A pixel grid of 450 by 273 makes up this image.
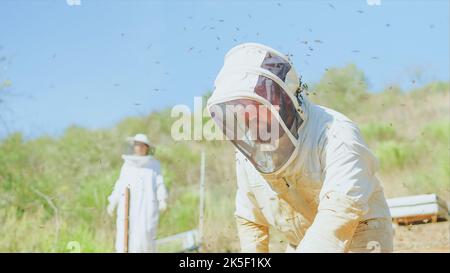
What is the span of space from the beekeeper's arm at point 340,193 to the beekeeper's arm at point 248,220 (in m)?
0.54

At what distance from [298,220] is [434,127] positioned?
13351 millimetres

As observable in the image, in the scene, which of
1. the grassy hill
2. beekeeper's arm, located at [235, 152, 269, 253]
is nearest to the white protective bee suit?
the grassy hill

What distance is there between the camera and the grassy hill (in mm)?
10328

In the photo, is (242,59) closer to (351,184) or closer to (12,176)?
(351,184)

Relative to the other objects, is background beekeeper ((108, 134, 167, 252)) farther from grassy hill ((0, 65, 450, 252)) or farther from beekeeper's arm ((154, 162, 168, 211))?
grassy hill ((0, 65, 450, 252))

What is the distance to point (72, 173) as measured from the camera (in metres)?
13.9

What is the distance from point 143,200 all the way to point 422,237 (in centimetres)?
427

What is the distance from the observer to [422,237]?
10.0 meters

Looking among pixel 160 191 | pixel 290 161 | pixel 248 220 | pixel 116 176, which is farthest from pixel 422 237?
pixel 290 161

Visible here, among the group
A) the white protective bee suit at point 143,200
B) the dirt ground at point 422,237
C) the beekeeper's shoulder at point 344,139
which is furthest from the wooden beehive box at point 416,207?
the beekeeper's shoulder at point 344,139

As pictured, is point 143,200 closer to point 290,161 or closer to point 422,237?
point 422,237

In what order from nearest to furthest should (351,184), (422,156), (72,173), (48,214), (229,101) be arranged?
(351,184) → (229,101) → (48,214) → (72,173) → (422,156)

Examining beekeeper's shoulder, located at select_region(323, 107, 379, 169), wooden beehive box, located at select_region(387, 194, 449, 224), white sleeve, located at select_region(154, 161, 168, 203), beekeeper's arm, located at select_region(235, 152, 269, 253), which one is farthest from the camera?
wooden beehive box, located at select_region(387, 194, 449, 224)
